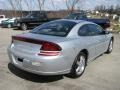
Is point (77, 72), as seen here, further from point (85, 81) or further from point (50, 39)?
point (50, 39)

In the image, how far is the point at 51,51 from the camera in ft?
15.2

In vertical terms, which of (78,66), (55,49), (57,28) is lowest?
(78,66)

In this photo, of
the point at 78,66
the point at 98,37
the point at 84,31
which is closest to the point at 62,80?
the point at 78,66

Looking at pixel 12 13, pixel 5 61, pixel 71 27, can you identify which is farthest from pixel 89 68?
pixel 12 13

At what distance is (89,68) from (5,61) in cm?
274

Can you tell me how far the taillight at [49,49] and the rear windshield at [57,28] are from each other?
70 centimetres

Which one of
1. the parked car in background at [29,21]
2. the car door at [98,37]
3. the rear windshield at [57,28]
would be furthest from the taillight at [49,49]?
the parked car in background at [29,21]

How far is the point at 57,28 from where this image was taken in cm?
575

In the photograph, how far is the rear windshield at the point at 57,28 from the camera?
216 inches

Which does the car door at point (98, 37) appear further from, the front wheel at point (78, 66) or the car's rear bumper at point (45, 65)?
the car's rear bumper at point (45, 65)

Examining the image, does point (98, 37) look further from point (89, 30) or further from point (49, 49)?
point (49, 49)

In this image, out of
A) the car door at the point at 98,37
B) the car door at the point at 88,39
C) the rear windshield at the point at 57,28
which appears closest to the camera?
the rear windshield at the point at 57,28

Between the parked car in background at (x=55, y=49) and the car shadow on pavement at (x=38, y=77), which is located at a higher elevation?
the parked car in background at (x=55, y=49)

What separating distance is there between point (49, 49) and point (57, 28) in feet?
4.12
